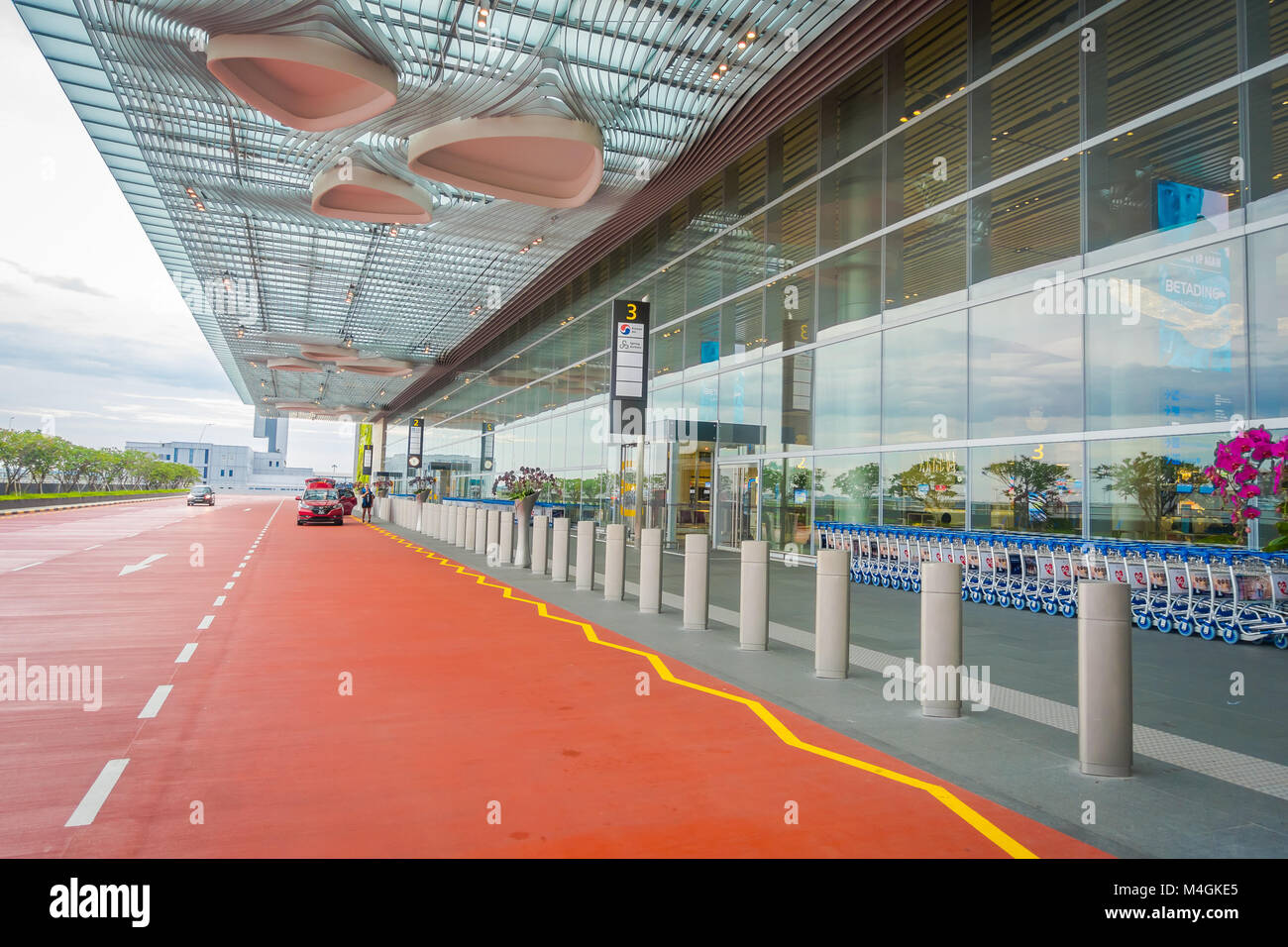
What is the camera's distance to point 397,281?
3100 centimetres

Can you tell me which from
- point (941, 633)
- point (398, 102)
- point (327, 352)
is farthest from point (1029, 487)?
point (327, 352)

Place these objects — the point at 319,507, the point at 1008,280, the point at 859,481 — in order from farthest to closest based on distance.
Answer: the point at 319,507 → the point at 859,481 → the point at 1008,280

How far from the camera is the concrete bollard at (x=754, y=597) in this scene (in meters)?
8.78

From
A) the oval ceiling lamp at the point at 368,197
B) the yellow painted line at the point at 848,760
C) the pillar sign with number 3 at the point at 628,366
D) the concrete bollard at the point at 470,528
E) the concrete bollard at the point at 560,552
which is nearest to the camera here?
the yellow painted line at the point at 848,760

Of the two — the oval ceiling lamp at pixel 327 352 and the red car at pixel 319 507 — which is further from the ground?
the oval ceiling lamp at pixel 327 352

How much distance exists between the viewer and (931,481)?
15203mm

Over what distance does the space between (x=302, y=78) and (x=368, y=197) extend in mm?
5824

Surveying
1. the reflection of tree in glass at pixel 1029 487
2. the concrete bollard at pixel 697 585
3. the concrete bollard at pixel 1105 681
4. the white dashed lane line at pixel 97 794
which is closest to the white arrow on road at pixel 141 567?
the concrete bollard at pixel 697 585

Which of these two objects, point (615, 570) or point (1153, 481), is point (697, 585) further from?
point (1153, 481)

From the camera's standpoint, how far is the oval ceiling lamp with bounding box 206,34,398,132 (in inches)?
528

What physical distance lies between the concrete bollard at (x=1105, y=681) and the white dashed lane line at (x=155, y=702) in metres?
6.51

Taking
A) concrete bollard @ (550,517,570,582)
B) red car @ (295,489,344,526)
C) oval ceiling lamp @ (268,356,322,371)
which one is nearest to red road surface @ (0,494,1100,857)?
concrete bollard @ (550,517,570,582)

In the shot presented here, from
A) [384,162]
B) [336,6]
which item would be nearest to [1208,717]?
[336,6]

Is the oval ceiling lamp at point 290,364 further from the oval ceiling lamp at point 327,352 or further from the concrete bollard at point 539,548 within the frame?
the concrete bollard at point 539,548
